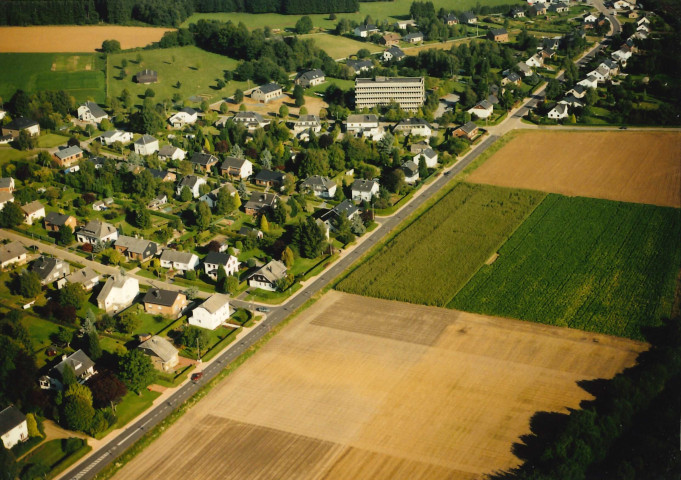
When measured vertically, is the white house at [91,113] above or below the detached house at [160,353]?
above

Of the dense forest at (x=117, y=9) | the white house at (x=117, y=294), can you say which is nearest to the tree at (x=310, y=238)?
the white house at (x=117, y=294)

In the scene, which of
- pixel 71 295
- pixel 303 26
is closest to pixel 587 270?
pixel 71 295

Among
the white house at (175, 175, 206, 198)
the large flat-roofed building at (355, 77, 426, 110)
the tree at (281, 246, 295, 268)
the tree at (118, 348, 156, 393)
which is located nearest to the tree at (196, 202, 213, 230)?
the white house at (175, 175, 206, 198)

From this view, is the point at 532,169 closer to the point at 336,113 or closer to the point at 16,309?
the point at 336,113

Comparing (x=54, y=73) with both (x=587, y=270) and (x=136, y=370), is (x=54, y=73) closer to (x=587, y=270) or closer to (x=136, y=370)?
(x=136, y=370)

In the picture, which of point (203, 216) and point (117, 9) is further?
point (117, 9)

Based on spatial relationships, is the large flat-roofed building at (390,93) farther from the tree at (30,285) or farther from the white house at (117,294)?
the tree at (30,285)
